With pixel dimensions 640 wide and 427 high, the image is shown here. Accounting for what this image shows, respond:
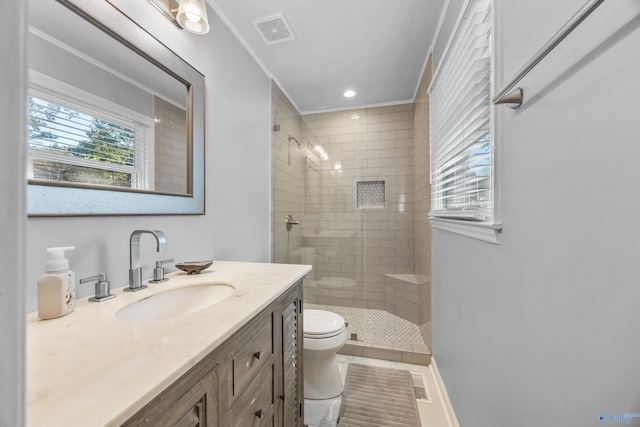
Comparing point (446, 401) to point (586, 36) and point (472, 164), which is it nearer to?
point (472, 164)

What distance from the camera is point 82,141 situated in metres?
0.86

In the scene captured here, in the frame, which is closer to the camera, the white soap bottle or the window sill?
the white soap bottle

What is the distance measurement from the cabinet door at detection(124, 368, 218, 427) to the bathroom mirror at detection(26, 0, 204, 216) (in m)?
0.68

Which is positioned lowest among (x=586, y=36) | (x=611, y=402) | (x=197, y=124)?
(x=611, y=402)

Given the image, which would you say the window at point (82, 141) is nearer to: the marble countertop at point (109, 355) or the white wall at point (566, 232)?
the marble countertop at point (109, 355)

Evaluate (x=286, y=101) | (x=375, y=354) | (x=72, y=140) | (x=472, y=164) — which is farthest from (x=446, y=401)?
(x=286, y=101)

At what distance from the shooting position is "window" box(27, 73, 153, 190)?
758mm

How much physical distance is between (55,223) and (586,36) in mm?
1433

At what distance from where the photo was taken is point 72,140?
0.83 m

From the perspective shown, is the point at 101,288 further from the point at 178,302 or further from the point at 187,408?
the point at 187,408

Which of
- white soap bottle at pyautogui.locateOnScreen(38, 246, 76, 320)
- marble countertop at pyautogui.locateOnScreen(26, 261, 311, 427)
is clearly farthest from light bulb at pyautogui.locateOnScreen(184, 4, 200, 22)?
marble countertop at pyautogui.locateOnScreen(26, 261, 311, 427)

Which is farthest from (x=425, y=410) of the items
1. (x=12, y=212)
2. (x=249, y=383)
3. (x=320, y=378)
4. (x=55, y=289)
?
(x=12, y=212)

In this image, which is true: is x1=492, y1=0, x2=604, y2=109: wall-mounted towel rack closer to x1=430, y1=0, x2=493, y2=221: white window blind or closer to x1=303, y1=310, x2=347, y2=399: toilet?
x1=430, y1=0, x2=493, y2=221: white window blind

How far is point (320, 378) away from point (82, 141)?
5.72ft
